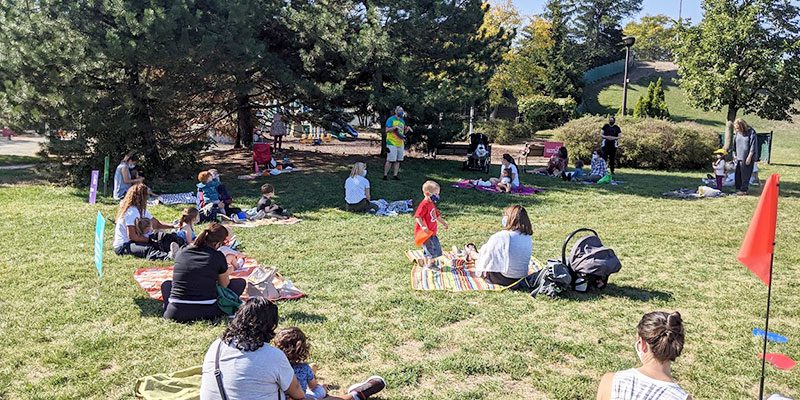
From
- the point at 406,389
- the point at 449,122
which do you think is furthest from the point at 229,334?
the point at 449,122

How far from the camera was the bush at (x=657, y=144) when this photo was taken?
20125 millimetres

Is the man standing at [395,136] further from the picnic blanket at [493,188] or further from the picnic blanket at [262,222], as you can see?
the picnic blanket at [262,222]

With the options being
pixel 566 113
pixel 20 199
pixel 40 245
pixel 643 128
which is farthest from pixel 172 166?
pixel 566 113

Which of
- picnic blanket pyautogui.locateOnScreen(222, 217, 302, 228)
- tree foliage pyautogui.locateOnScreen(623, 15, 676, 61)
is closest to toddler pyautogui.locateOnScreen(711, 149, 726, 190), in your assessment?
picnic blanket pyautogui.locateOnScreen(222, 217, 302, 228)

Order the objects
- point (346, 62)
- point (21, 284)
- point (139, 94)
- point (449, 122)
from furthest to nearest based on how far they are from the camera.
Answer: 1. point (449, 122)
2. point (346, 62)
3. point (139, 94)
4. point (21, 284)

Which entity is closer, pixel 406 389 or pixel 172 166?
pixel 406 389

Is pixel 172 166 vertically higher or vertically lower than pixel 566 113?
lower

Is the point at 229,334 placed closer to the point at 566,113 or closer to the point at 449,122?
the point at 449,122

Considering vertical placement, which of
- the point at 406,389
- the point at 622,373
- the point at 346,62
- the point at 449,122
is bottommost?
the point at 406,389

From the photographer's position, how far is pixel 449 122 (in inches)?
709

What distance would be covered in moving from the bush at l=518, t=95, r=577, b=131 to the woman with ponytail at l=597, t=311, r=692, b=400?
32947 mm

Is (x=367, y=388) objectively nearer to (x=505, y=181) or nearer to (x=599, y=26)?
(x=505, y=181)

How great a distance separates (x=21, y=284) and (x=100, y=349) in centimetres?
249

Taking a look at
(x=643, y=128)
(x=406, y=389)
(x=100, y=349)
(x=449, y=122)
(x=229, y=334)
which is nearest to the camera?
(x=229, y=334)
